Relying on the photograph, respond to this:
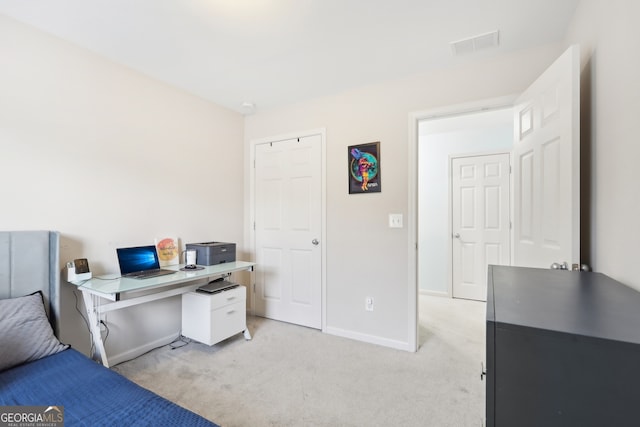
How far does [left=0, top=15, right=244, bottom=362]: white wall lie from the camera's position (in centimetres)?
181

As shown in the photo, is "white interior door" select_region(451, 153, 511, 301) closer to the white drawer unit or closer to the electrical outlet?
Result: the electrical outlet

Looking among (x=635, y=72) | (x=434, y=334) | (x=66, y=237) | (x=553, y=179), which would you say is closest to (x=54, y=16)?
(x=66, y=237)

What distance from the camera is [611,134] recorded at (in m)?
1.22

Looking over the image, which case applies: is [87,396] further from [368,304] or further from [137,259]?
[368,304]

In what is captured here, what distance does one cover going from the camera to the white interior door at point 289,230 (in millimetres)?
2973

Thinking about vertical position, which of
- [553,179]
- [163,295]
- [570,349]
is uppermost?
[553,179]

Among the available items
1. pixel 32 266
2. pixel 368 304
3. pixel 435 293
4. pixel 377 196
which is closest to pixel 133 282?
pixel 32 266

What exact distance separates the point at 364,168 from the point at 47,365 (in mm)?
2542

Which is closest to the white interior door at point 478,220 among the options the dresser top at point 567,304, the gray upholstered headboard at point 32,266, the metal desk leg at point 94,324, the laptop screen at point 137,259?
the dresser top at point 567,304

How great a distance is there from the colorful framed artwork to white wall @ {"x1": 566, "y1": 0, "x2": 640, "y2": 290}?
1.43 meters

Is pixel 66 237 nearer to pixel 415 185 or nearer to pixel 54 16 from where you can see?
pixel 54 16

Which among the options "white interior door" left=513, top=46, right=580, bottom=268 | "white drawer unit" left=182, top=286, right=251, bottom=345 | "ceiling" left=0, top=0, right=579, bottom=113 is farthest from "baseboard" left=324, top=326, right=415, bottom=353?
"ceiling" left=0, top=0, right=579, bottom=113

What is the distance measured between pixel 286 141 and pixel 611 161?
2599mm

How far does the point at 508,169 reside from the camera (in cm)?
376
